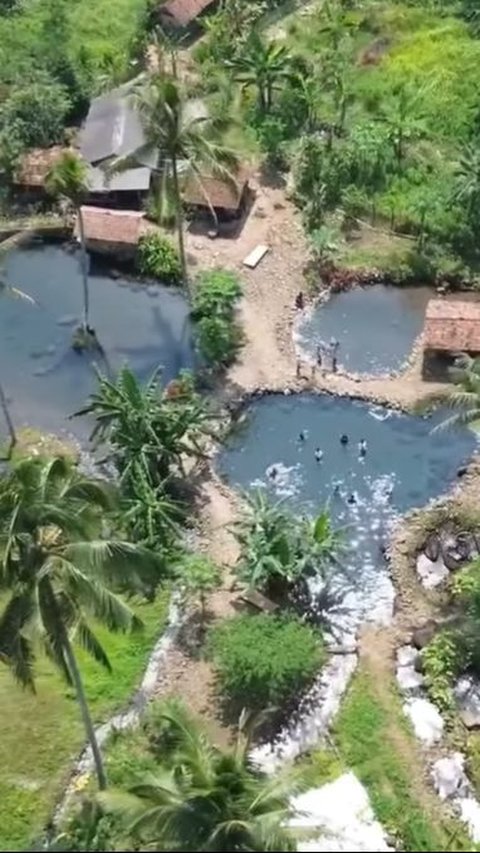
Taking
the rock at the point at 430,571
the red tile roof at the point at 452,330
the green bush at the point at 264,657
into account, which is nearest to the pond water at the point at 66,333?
the red tile roof at the point at 452,330

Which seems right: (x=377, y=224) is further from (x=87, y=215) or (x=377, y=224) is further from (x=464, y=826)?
(x=464, y=826)

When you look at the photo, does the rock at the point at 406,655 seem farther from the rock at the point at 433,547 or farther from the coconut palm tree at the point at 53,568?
the coconut palm tree at the point at 53,568

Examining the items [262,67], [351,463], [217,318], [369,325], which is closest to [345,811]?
[351,463]

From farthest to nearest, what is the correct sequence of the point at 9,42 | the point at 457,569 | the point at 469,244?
the point at 9,42
the point at 469,244
the point at 457,569

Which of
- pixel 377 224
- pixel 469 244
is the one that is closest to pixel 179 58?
pixel 377 224

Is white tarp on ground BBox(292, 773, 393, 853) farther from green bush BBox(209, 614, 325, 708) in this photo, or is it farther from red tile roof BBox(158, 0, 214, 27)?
red tile roof BBox(158, 0, 214, 27)
